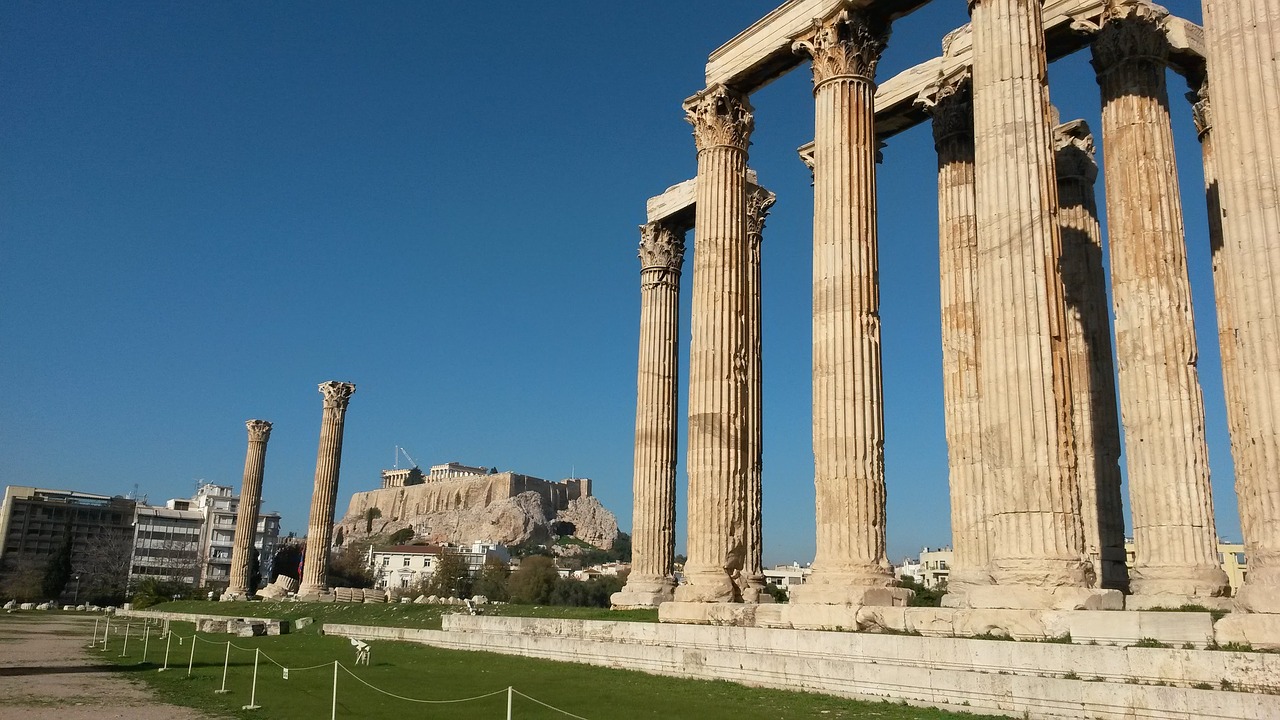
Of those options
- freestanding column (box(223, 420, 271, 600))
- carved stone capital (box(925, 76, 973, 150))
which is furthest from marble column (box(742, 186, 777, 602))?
freestanding column (box(223, 420, 271, 600))

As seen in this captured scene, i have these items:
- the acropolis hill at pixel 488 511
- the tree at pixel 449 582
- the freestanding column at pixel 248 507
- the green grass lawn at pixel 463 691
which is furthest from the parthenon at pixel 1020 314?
the acropolis hill at pixel 488 511

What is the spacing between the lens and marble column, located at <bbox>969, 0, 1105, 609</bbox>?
44.1ft

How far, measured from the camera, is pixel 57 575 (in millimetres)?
81000

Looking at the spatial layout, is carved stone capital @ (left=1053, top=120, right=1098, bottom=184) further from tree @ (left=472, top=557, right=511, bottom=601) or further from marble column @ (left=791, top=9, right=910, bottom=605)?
tree @ (left=472, top=557, right=511, bottom=601)

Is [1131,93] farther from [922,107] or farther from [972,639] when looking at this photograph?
[972,639]

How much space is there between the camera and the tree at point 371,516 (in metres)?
184

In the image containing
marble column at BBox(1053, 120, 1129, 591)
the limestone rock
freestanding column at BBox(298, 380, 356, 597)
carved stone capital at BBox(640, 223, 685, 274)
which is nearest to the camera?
marble column at BBox(1053, 120, 1129, 591)

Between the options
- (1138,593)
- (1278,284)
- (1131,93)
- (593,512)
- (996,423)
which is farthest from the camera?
(593,512)

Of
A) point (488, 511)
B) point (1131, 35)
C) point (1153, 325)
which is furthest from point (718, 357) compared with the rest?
point (488, 511)

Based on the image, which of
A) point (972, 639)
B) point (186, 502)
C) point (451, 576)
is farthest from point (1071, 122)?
point (186, 502)

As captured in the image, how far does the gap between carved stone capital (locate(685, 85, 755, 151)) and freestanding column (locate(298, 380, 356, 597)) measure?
117ft

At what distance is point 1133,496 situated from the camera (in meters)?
18.0

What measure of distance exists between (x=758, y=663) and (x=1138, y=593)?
26.2ft

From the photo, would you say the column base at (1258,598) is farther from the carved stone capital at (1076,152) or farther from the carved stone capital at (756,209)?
the carved stone capital at (756,209)
